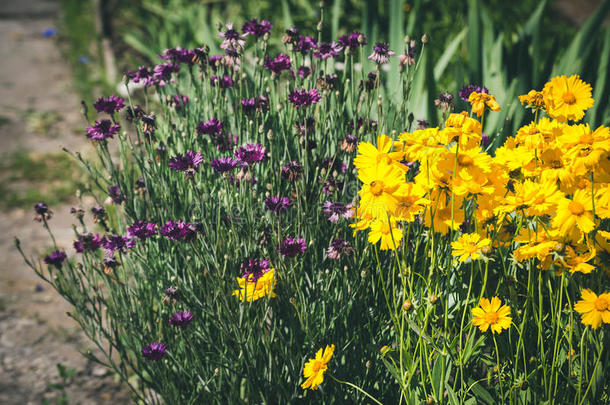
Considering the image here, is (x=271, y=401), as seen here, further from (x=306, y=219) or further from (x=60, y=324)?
(x=60, y=324)

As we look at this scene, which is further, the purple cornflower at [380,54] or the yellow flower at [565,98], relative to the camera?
the purple cornflower at [380,54]

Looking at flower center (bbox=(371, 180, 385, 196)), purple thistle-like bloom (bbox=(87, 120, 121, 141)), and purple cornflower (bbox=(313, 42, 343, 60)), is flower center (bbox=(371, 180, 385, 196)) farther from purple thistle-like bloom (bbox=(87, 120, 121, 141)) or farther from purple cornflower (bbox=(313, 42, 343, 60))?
purple thistle-like bloom (bbox=(87, 120, 121, 141))

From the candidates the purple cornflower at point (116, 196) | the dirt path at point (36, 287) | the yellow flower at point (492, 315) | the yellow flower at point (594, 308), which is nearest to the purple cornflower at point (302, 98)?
the purple cornflower at point (116, 196)

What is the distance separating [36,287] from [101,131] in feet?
5.13

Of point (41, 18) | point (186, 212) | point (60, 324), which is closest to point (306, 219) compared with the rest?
point (186, 212)

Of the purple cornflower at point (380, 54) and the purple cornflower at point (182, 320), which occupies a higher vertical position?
the purple cornflower at point (380, 54)

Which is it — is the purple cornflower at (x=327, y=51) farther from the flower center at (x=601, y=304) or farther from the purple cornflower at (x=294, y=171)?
the flower center at (x=601, y=304)

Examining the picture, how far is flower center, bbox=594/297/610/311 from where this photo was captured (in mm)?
1034

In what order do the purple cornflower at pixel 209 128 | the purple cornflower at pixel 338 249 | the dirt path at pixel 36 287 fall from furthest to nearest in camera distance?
1. the dirt path at pixel 36 287
2. the purple cornflower at pixel 209 128
3. the purple cornflower at pixel 338 249

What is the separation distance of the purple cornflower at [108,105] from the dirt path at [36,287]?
2.60 ft

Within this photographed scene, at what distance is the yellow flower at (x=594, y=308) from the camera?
103cm

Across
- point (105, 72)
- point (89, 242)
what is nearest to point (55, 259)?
point (89, 242)

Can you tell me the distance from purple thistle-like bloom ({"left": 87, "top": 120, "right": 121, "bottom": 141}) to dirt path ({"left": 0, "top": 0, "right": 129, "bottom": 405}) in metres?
0.72

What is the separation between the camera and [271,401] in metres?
1.48
